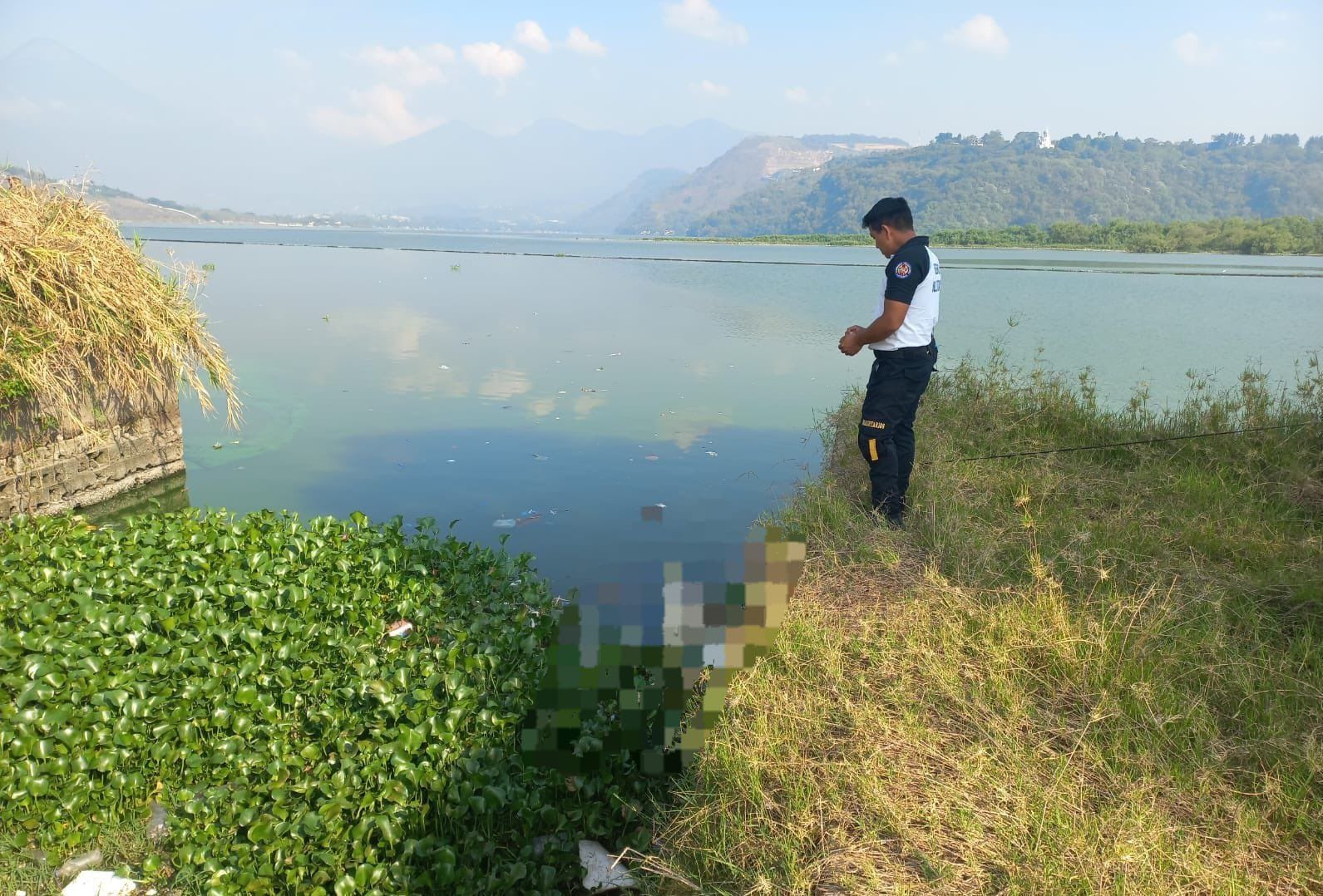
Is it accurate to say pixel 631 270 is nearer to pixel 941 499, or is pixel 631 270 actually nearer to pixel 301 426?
pixel 301 426

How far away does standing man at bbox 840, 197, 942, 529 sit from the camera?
15.5 feet

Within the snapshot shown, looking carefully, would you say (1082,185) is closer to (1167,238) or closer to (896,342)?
(1167,238)

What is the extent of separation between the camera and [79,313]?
19.4 ft

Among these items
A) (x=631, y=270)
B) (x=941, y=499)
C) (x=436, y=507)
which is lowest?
(x=436, y=507)

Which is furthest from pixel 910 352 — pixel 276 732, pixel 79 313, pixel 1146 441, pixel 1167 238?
pixel 1167 238

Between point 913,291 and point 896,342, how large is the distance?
0.33 m

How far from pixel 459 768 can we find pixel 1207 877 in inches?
91.0

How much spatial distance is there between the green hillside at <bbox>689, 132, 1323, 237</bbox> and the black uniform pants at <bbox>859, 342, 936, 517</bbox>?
84772mm

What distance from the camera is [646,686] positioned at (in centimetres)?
306

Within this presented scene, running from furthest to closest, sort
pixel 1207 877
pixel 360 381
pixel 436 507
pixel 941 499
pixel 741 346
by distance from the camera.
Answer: pixel 741 346 < pixel 360 381 < pixel 436 507 < pixel 941 499 < pixel 1207 877

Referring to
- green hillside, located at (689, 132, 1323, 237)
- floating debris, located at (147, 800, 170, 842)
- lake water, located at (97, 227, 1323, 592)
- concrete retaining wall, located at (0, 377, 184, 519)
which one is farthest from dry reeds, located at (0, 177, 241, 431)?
green hillside, located at (689, 132, 1323, 237)

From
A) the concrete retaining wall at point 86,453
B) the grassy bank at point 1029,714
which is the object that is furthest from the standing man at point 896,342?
the concrete retaining wall at point 86,453

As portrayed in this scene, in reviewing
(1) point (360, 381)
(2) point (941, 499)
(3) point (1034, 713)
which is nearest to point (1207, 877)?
(3) point (1034, 713)

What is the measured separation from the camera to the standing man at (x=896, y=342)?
471 cm
